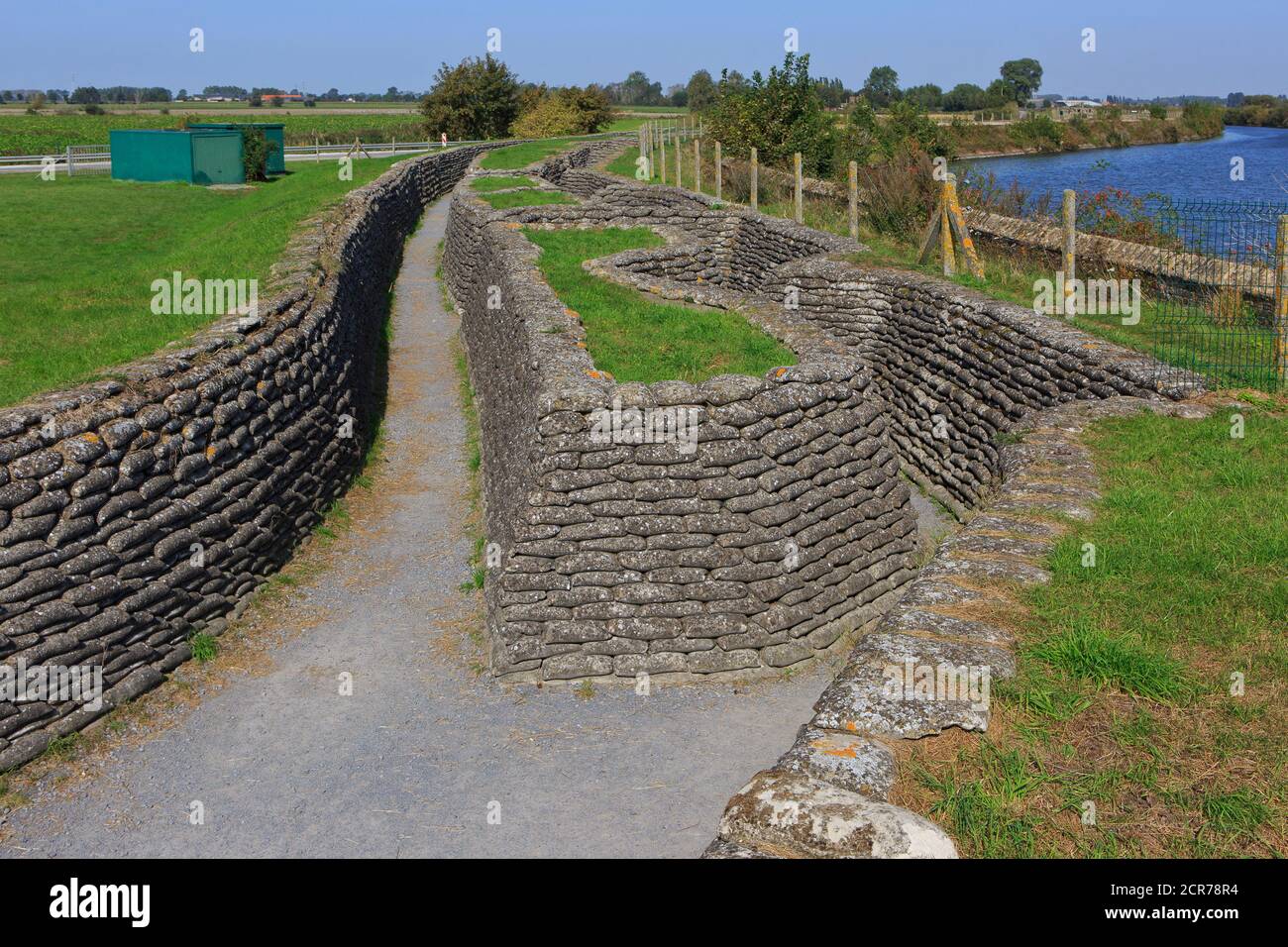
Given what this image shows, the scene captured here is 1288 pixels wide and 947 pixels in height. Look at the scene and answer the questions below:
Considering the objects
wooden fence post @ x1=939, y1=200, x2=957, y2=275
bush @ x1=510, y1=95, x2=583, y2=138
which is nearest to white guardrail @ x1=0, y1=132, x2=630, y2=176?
bush @ x1=510, y1=95, x2=583, y2=138

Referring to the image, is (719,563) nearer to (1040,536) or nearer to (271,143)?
(1040,536)

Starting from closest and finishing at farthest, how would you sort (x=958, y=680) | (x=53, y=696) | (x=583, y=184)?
(x=958, y=680), (x=53, y=696), (x=583, y=184)

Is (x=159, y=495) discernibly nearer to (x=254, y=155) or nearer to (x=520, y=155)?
(x=254, y=155)

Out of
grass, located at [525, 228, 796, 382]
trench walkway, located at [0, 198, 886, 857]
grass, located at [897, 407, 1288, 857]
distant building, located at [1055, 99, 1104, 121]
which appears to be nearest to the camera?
grass, located at [897, 407, 1288, 857]

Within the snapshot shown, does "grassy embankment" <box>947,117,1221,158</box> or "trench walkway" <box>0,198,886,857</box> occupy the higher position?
"grassy embankment" <box>947,117,1221,158</box>

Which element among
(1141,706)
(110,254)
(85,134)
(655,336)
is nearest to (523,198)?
(110,254)

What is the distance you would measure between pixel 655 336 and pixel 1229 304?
656cm

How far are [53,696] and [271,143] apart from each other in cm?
3144

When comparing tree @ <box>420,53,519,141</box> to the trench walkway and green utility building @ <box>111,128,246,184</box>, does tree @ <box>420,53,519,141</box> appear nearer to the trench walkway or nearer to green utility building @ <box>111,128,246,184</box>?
green utility building @ <box>111,128,246,184</box>

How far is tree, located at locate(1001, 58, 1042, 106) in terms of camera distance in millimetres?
83812

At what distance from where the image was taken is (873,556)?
10242 mm

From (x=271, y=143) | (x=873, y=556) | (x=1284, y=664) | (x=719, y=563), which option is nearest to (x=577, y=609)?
(x=719, y=563)

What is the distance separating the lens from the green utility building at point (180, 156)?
34.7m

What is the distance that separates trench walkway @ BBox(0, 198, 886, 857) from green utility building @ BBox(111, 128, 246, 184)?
27.9 metres
